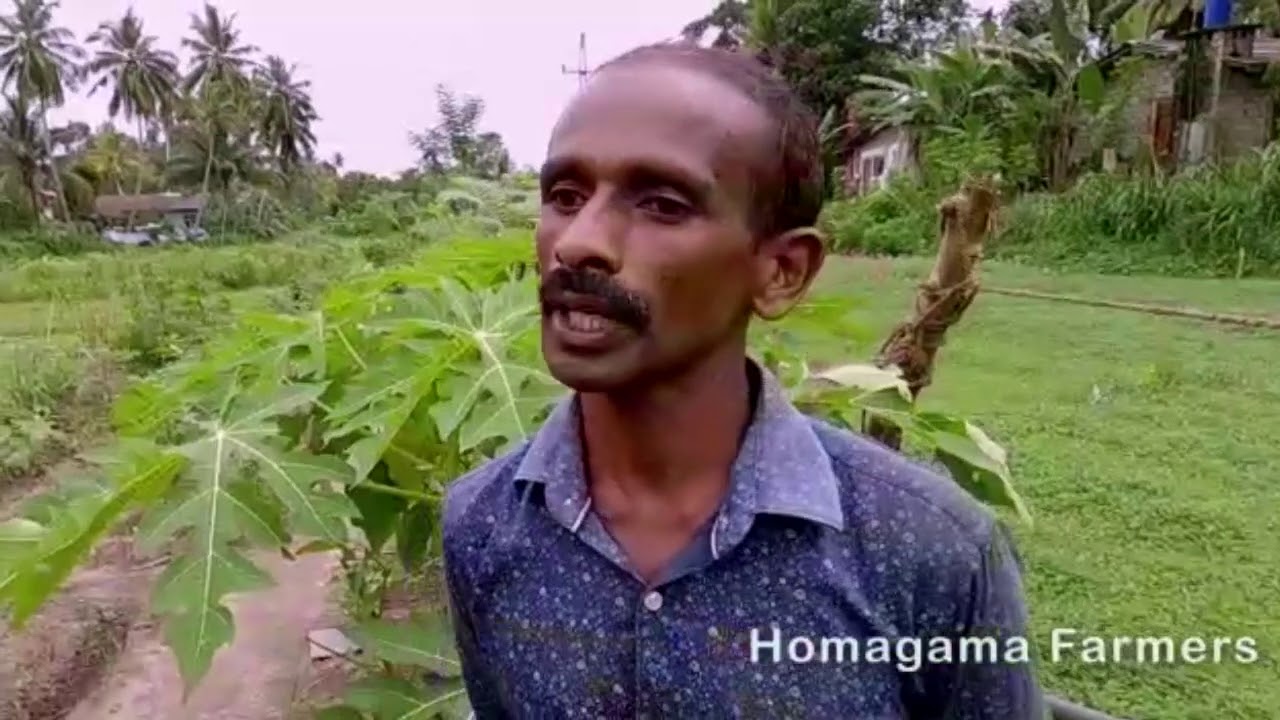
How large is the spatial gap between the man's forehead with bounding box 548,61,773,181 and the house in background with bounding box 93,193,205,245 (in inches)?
1406

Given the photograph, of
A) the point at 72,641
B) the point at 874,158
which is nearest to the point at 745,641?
the point at 72,641

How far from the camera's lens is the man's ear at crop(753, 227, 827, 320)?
837mm

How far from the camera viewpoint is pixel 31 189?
34.1 metres

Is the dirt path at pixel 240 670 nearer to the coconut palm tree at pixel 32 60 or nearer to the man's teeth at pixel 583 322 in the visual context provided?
the man's teeth at pixel 583 322

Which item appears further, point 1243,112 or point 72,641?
point 1243,112

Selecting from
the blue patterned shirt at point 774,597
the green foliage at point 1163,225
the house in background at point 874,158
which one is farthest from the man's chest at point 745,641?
the house in background at point 874,158

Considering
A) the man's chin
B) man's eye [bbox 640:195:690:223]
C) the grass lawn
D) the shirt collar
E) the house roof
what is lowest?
the grass lawn

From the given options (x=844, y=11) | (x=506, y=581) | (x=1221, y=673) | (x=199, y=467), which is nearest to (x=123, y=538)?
(x=1221, y=673)

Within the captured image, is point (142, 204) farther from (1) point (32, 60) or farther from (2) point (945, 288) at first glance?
(2) point (945, 288)

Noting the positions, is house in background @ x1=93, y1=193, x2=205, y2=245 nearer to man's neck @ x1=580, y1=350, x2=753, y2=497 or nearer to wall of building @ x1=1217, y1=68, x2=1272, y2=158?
wall of building @ x1=1217, y1=68, x2=1272, y2=158

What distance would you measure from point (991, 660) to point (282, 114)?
43.3 metres

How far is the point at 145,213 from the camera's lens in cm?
3844

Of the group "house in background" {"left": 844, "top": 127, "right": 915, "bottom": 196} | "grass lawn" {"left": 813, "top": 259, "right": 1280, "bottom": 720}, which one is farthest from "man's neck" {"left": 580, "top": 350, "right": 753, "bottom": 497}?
"house in background" {"left": 844, "top": 127, "right": 915, "bottom": 196}

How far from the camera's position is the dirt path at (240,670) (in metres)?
4.55
